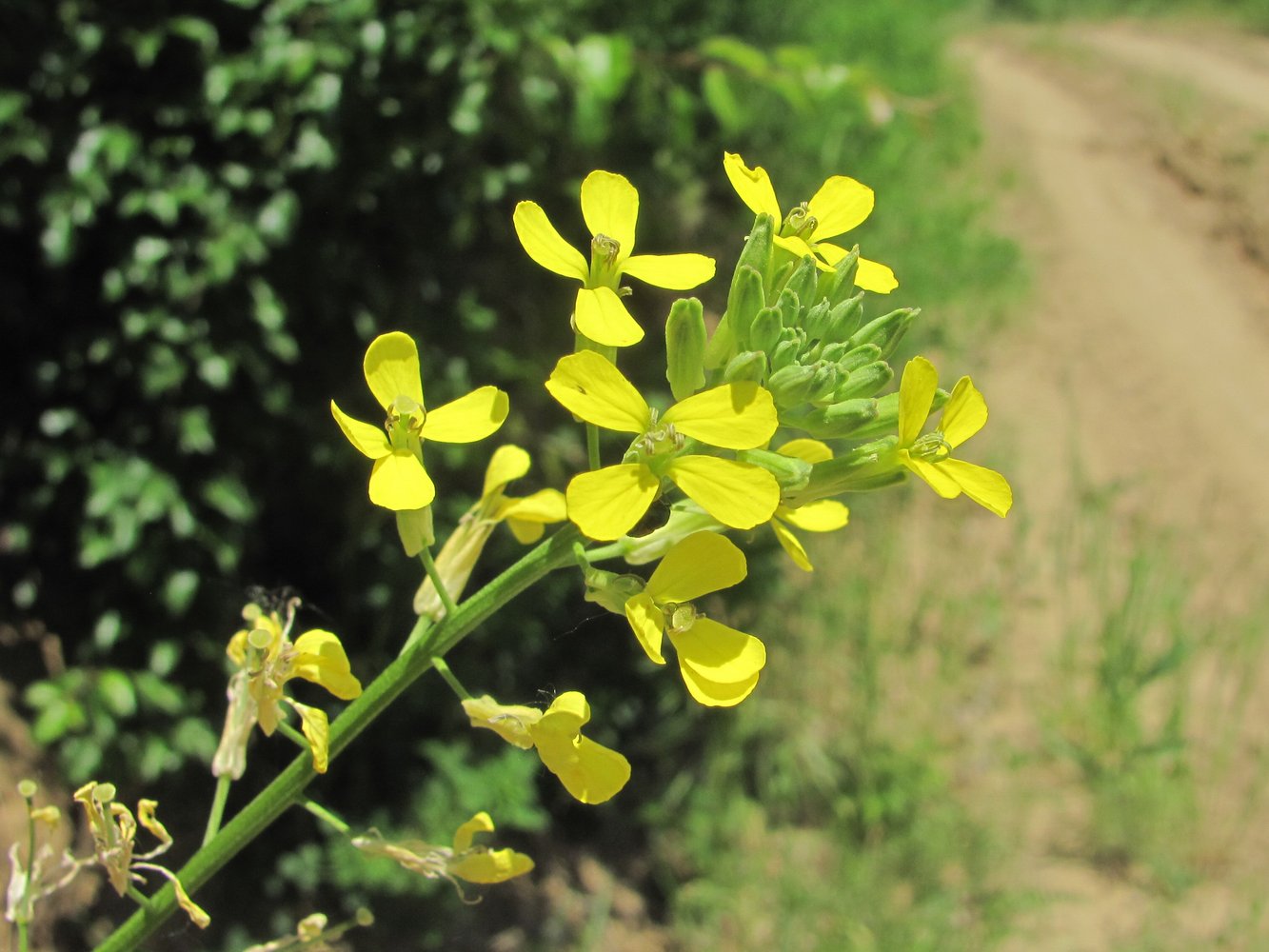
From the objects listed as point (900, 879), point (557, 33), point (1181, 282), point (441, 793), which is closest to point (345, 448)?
point (441, 793)

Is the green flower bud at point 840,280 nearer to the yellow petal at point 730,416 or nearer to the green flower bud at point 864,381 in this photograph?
the green flower bud at point 864,381

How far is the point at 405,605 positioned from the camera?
281cm

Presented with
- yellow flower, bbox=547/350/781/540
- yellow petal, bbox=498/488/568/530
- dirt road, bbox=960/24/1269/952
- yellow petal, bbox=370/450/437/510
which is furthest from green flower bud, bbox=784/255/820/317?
dirt road, bbox=960/24/1269/952

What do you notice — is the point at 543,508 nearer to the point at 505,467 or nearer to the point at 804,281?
the point at 505,467

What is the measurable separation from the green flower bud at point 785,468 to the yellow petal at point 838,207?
0.99 feet

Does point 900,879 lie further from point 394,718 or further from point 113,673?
point 113,673

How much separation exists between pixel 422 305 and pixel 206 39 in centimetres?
75

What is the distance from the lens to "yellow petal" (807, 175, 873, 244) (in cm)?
116

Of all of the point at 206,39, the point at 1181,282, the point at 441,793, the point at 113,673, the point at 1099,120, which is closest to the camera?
the point at 206,39

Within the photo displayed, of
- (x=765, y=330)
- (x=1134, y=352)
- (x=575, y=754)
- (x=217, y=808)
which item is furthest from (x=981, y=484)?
(x=1134, y=352)

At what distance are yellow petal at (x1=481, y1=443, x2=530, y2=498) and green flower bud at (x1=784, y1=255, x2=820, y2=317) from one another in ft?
1.16

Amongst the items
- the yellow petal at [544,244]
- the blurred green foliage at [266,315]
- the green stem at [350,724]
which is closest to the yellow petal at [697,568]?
the green stem at [350,724]

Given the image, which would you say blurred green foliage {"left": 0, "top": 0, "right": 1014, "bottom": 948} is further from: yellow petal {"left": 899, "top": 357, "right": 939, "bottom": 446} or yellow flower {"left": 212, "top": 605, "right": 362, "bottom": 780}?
yellow petal {"left": 899, "top": 357, "right": 939, "bottom": 446}

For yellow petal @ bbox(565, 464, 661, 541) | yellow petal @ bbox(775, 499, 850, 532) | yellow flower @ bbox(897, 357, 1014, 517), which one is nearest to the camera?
yellow petal @ bbox(565, 464, 661, 541)
